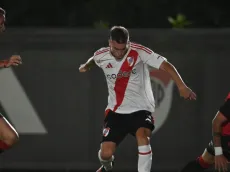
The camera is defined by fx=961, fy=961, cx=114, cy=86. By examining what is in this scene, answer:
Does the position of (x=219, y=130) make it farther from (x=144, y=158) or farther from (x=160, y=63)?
(x=160, y=63)

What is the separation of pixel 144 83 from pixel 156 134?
2.03 metres

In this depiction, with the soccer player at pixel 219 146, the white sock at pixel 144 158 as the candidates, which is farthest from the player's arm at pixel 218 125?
the white sock at pixel 144 158

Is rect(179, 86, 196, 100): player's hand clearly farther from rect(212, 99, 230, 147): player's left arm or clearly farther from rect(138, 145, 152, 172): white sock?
rect(138, 145, 152, 172): white sock

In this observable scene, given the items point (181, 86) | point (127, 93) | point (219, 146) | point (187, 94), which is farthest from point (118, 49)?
point (219, 146)

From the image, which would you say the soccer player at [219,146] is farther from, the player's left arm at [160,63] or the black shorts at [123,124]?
the black shorts at [123,124]

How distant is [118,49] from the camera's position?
10.5 m

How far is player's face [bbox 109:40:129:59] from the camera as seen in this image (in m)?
10.5

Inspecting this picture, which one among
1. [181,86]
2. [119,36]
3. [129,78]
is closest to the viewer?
[181,86]

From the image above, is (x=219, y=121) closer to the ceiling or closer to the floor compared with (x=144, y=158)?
closer to the ceiling

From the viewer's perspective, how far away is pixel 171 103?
12.9 m

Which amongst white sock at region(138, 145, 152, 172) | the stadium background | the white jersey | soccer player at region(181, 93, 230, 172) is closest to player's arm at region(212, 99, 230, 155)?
soccer player at region(181, 93, 230, 172)

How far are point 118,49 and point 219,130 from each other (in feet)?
4.62

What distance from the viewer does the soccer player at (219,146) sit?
10.3 m

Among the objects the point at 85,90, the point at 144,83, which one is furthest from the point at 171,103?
the point at 144,83
